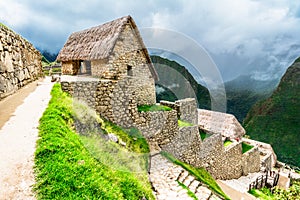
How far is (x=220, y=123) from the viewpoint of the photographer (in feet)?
60.2

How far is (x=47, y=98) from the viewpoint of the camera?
7.51m

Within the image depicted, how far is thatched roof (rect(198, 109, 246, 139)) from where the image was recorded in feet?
57.3

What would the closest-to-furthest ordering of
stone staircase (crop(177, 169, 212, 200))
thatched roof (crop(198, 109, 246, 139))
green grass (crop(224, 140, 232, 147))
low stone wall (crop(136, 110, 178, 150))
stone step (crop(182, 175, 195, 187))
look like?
1. stone staircase (crop(177, 169, 212, 200))
2. stone step (crop(182, 175, 195, 187))
3. low stone wall (crop(136, 110, 178, 150))
4. green grass (crop(224, 140, 232, 147))
5. thatched roof (crop(198, 109, 246, 139))

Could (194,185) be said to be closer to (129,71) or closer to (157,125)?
(157,125)

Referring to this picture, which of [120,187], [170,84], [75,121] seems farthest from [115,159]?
[170,84]

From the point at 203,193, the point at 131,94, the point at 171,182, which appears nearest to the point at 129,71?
the point at 131,94

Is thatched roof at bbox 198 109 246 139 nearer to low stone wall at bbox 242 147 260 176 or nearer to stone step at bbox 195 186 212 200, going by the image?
low stone wall at bbox 242 147 260 176

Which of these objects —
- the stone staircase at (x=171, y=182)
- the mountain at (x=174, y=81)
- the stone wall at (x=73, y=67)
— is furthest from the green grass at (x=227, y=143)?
the stone wall at (x=73, y=67)

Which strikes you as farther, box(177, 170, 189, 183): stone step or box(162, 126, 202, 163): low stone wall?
box(162, 126, 202, 163): low stone wall

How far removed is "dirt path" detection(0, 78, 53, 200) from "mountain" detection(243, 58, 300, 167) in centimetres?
3916

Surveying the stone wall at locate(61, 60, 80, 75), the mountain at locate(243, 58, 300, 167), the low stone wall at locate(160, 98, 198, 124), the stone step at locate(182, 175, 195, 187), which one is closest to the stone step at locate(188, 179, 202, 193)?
the stone step at locate(182, 175, 195, 187)

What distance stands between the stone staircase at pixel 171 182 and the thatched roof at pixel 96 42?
6288 mm

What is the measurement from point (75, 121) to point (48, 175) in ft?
10.0

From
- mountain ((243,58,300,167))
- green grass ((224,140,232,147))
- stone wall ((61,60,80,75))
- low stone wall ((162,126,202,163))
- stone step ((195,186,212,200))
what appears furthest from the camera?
mountain ((243,58,300,167))
